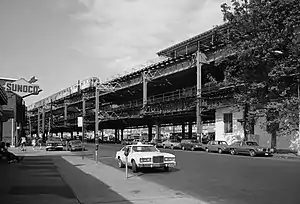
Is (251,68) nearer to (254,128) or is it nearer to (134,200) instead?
(254,128)

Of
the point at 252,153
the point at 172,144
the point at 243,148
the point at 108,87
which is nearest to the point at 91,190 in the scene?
the point at 252,153

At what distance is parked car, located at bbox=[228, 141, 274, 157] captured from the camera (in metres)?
33.9

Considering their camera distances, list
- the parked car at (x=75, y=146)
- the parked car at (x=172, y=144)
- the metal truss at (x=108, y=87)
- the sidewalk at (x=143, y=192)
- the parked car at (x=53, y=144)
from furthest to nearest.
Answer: the metal truss at (x=108, y=87)
the parked car at (x=172, y=144)
the parked car at (x=53, y=144)
the parked car at (x=75, y=146)
the sidewalk at (x=143, y=192)

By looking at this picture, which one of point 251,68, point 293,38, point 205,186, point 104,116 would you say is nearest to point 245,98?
point 251,68

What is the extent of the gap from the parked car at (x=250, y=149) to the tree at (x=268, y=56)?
2.62 meters

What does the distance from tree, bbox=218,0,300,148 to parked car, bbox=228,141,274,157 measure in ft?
8.58

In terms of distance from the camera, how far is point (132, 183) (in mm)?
14898

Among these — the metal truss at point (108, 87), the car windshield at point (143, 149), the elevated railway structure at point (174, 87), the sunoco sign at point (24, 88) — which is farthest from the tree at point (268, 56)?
the metal truss at point (108, 87)

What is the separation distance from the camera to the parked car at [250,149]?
111 ft

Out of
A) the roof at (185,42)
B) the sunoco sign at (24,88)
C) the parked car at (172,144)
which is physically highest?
the roof at (185,42)

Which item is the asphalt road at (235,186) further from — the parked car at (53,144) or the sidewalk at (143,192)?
the parked car at (53,144)

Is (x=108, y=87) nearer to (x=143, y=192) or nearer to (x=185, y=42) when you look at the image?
(x=185, y=42)

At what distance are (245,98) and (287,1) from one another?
10162 mm

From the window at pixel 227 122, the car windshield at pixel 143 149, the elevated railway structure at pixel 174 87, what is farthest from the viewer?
the elevated railway structure at pixel 174 87
